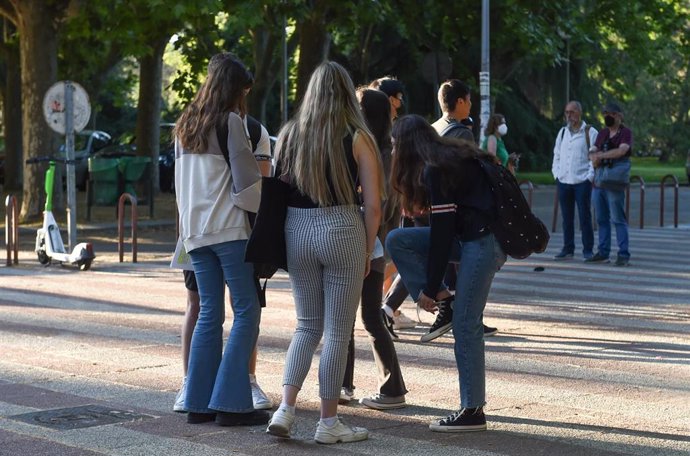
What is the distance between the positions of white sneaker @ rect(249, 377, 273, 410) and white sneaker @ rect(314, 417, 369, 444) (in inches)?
31.1

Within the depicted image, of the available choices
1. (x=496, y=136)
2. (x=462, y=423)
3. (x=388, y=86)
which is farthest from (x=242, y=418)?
(x=496, y=136)

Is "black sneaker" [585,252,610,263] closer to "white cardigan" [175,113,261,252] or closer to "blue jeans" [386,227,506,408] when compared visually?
"blue jeans" [386,227,506,408]

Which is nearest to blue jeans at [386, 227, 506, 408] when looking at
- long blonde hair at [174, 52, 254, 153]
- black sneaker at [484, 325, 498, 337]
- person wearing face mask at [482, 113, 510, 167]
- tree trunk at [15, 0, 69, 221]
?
long blonde hair at [174, 52, 254, 153]

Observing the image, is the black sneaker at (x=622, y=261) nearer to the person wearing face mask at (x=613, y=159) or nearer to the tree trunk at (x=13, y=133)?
the person wearing face mask at (x=613, y=159)

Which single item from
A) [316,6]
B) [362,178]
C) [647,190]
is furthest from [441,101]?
[647,190]

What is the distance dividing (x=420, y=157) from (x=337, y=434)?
1.47 meters

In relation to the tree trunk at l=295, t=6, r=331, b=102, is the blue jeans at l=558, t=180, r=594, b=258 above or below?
below

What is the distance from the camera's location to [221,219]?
670cm

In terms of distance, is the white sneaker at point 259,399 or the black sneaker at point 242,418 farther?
the white sneaker at point 259,399

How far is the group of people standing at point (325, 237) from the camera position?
6.26 metres

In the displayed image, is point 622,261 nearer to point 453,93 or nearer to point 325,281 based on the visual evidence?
point 453,93

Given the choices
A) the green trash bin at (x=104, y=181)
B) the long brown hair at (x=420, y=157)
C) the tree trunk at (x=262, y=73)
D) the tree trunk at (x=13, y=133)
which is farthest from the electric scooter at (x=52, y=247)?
the tree trunk at (x=13, y=133)

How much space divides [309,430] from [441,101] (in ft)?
11.4

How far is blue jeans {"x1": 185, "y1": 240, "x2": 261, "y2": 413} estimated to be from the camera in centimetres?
673
